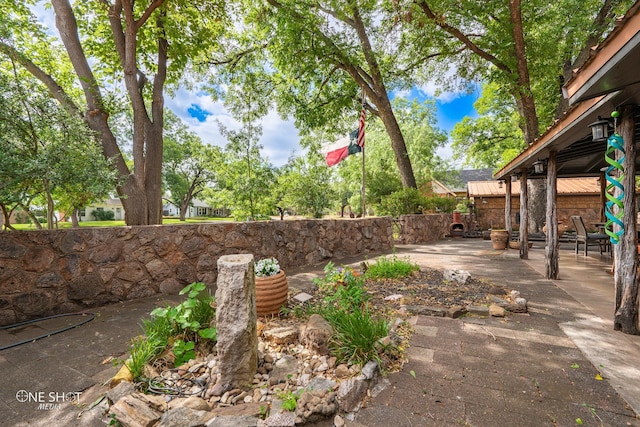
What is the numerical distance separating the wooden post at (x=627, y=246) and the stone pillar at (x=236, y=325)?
3.40 m

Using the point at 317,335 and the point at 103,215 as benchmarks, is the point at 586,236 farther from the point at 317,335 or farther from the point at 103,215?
the point at 103,215

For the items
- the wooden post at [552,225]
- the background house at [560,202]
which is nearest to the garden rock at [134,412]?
the wooden post at [552,225]

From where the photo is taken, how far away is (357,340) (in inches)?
82.4

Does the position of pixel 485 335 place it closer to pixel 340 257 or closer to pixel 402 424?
pixel 402 424

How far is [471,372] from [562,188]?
1681cm

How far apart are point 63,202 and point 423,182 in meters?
16.1

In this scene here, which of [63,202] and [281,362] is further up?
[63,202]

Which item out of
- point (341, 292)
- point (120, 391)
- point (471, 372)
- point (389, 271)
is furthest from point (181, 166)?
point (471, 372)

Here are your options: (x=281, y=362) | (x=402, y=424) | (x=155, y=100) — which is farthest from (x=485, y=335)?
(x=155, y=100)

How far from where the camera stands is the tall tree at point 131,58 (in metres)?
5.13

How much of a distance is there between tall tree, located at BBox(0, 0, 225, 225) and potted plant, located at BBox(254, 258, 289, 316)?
118 inches

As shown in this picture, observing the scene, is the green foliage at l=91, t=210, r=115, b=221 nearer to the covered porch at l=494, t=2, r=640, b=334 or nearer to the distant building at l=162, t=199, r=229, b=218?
the distant building at l=162, t=199, r=229, b=218

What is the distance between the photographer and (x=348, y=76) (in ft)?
35.6

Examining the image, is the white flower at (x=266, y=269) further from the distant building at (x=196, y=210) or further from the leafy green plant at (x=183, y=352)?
the distant building at (x=196, y=210)
